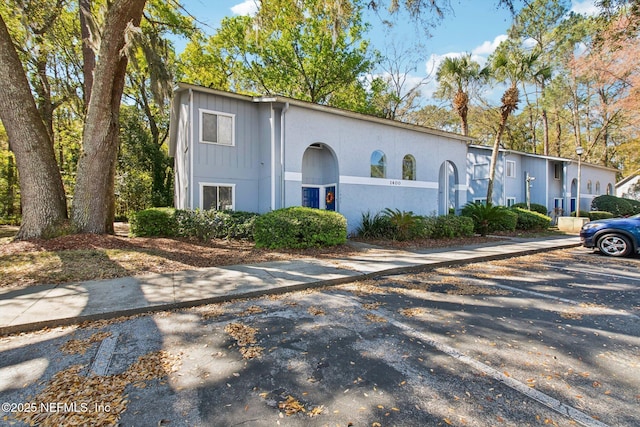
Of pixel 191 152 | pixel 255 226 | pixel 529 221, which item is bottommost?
pixel 529 221

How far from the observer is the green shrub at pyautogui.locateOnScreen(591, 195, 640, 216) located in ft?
78.3

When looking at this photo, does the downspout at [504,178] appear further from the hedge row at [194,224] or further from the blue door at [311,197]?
the hedge row at [194,224]

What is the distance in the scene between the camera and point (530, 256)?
949cm

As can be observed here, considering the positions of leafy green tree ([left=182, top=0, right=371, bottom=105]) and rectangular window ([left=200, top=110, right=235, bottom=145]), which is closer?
rectangular window ([left=200, top=110, right=235, bottom=145])

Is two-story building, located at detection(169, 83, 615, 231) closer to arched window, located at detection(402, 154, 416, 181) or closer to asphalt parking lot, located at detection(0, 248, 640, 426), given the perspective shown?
arched window, located at detection(402, 154, 416, 181)

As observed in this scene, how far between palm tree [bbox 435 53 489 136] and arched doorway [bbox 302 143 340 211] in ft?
31.0

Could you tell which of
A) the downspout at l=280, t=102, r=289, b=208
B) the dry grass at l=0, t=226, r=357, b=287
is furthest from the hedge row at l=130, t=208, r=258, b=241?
the downspout at l=280, t=102, r=289, b=208

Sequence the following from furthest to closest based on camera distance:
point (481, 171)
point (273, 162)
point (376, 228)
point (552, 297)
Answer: point (481, 171)
point (376, 228)
point (273, 162)
point (552, 297)

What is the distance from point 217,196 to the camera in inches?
460

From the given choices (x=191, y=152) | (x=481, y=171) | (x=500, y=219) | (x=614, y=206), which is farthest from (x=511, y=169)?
(x=191, y=152)

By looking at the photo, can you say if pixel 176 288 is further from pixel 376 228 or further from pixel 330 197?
pixel 330 197

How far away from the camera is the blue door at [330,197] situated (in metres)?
12.9

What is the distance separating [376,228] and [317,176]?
146 inches

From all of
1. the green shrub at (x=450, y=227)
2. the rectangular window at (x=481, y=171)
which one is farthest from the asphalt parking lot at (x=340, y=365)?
the rectangular window at (x=481, y=171)
